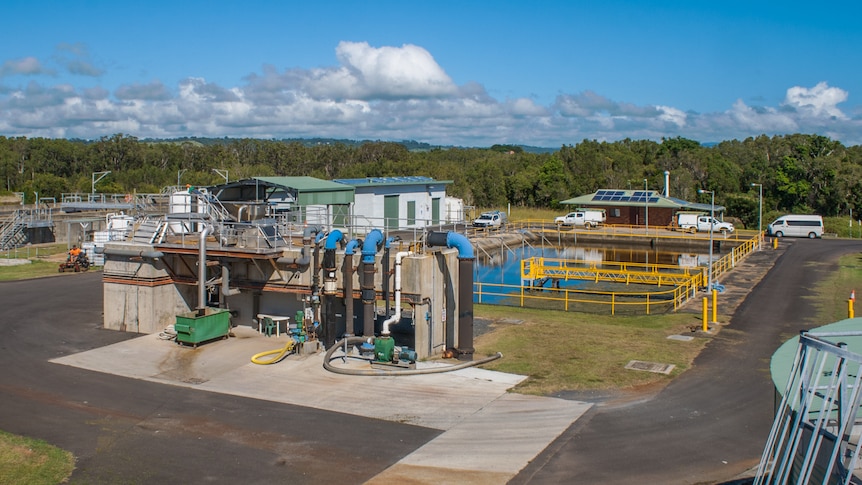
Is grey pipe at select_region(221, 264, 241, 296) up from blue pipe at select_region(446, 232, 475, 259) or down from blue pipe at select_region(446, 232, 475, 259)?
down

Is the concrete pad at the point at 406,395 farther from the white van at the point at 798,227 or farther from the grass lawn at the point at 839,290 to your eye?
the white van at the point at 798,227

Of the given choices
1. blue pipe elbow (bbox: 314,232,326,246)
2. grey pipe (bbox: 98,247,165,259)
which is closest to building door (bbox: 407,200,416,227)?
blue pipe elbow (bbox: 314,232,326,246)

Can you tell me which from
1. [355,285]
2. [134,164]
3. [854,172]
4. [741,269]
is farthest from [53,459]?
[134,164]

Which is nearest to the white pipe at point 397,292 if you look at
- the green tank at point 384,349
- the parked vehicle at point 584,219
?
the green tank at point 384,349

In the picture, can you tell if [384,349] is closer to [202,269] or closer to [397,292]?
[397,292]

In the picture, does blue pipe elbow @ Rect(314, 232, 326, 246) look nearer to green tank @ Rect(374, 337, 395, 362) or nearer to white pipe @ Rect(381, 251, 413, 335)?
white pipe @ Rect(381, 251, 413, 335)

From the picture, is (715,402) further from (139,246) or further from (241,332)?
(139,246)
